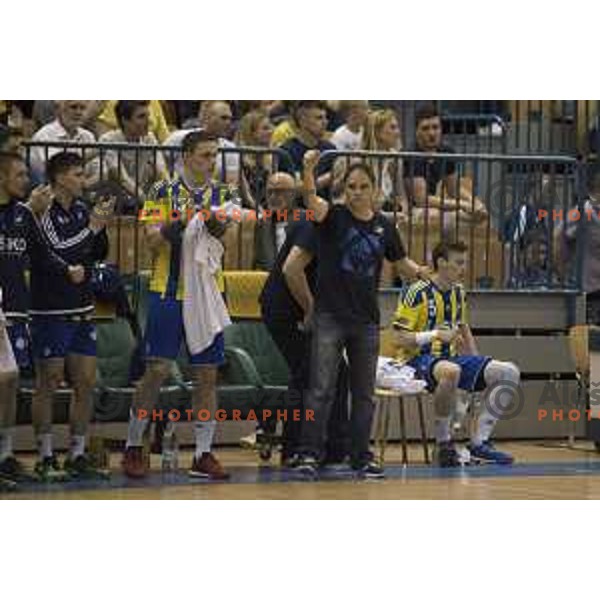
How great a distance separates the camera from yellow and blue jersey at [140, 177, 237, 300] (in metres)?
11.0

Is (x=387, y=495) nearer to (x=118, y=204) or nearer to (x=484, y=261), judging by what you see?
(x=118, y=204)

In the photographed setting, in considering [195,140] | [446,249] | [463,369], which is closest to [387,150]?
[446,249]

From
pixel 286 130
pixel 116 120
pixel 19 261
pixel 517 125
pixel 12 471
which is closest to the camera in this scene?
pixel 19 261

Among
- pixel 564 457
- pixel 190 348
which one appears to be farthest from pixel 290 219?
pixel 564 457

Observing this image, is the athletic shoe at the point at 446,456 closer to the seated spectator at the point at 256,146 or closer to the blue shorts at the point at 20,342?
the seated spectator at the point at 256,146

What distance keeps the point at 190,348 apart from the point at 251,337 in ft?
5.77

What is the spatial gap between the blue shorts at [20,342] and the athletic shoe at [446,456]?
10.2ft

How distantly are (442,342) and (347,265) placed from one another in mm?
1404

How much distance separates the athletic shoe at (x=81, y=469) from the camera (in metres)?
11.0

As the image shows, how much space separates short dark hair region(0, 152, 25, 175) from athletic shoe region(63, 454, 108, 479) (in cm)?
188

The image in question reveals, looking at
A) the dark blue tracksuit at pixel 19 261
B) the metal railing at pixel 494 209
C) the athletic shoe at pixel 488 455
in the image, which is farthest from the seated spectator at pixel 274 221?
the dark blue tracksuit at pixel 19 261

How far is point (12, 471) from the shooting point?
10695mm

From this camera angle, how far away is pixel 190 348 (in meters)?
11.1

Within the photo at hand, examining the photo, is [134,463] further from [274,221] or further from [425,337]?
[274,221]
